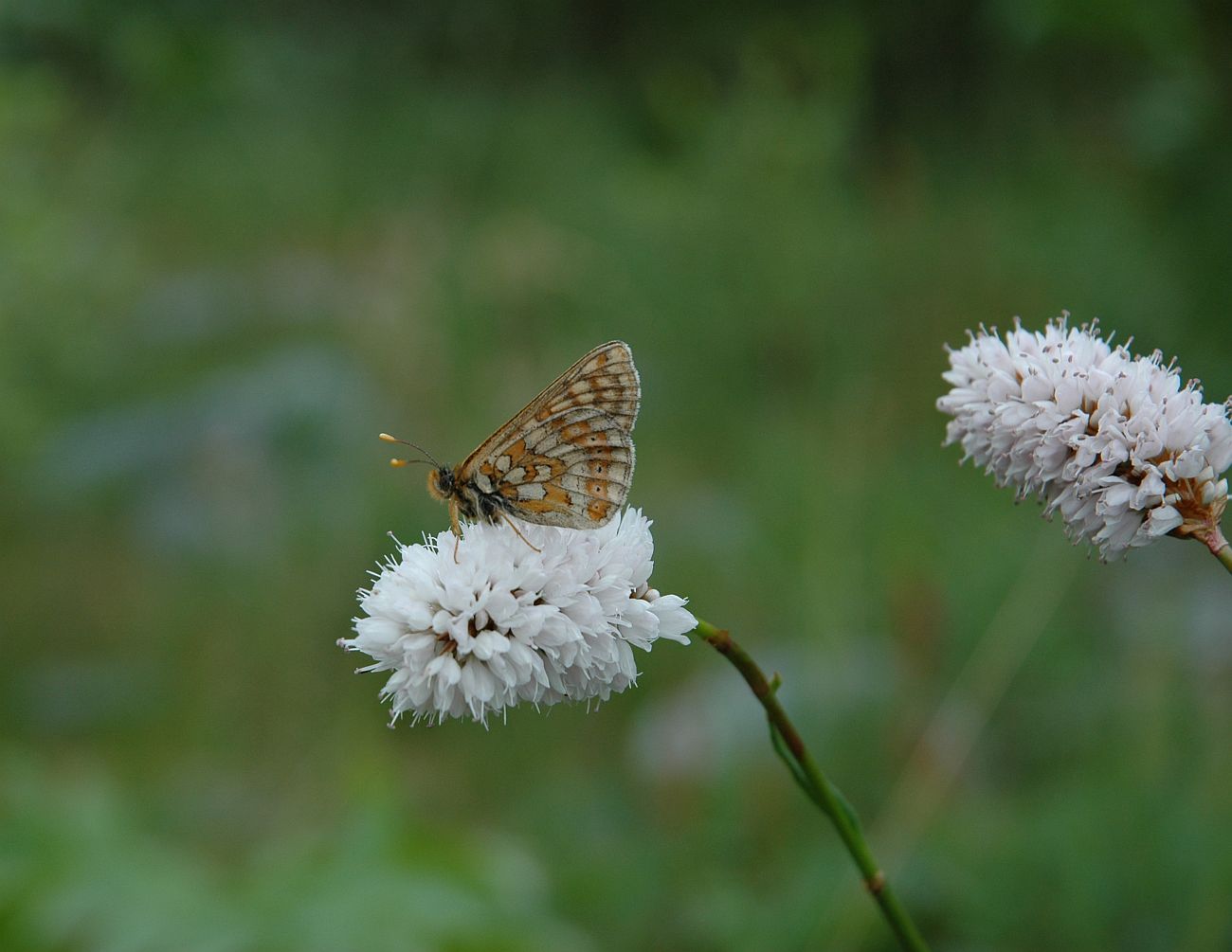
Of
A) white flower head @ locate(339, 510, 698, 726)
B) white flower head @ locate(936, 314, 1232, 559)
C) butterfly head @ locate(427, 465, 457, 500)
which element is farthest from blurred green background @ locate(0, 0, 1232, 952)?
white flower head @ locate(936, 314, 1232, 559)

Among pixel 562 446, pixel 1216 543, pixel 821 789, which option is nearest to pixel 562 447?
pixel 562 446

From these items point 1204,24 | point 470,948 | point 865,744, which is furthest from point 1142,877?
point 1204,24

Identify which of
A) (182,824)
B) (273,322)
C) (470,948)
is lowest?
(470,948)

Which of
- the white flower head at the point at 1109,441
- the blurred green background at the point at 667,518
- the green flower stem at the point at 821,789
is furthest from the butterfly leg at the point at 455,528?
the blurred green background at the point at 667,518

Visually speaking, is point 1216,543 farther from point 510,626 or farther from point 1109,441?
point 510,626

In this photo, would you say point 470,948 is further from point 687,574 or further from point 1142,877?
point 687,574

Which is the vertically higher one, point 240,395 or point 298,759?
point 240,395
